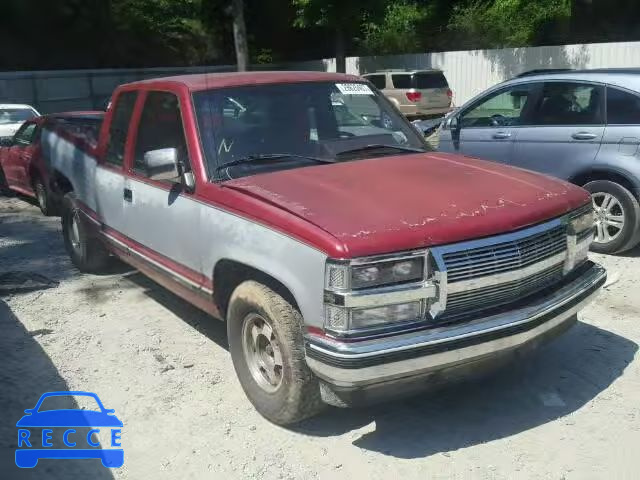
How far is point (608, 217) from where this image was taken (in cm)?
654

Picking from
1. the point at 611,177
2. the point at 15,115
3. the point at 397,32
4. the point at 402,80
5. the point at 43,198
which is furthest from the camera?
the point at 397,32

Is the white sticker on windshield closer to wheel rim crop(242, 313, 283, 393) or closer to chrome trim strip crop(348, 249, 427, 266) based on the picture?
wheel rim crop(242, 313, 283, 393)

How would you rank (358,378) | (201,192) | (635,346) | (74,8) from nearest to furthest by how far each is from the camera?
1. (358,378)
2. (201,192)
3. (635,346)
4. (74,8)

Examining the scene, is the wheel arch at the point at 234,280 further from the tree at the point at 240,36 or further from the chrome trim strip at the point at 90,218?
the tree at the point at 240,36

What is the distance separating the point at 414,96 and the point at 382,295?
18788 millimetres

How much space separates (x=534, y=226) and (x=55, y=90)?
23480mm

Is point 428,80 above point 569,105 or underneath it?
above

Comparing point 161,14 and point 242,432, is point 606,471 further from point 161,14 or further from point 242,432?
point 161,14

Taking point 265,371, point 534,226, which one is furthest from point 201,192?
point 534,226

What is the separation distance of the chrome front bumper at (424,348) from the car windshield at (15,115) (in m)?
11.2

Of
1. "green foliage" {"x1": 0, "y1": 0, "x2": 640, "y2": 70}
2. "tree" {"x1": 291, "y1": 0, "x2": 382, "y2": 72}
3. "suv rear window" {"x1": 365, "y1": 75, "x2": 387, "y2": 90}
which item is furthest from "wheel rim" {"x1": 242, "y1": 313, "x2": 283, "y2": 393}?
"tree" {"x1": 291, "y1": 0, "x2": 382, "y2": 72}

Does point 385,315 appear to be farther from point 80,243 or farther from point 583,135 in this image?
point 583,135

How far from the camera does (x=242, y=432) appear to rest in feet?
12.2

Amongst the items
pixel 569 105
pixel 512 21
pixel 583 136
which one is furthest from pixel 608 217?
pixel 512 21
